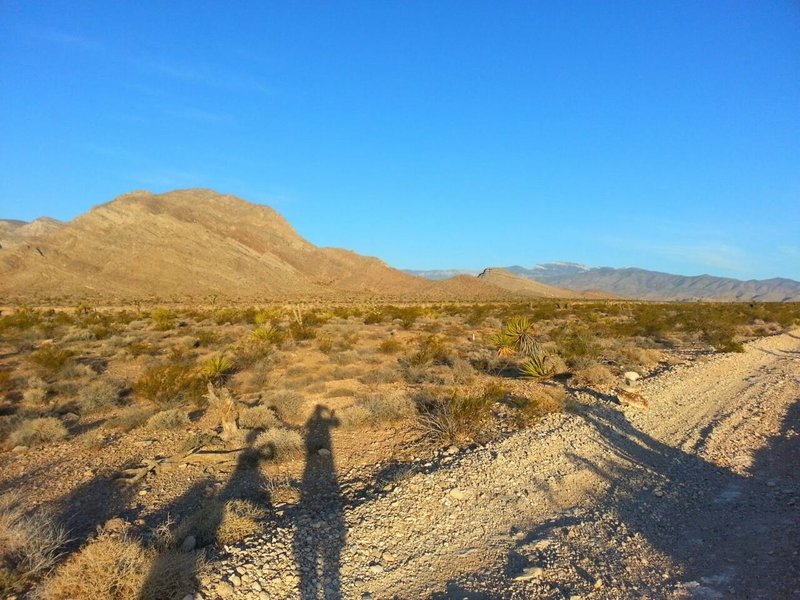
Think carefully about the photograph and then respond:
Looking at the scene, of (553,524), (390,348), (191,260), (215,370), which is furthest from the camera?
(191,260)

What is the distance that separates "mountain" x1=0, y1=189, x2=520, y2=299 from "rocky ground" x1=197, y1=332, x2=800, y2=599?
62599mm

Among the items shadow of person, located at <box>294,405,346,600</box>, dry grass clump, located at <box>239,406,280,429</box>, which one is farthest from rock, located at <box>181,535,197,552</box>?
dry grass clump, located at <box>239,406,280,429</box>

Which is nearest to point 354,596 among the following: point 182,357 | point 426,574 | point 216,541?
point 426,574

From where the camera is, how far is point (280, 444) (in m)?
8.45

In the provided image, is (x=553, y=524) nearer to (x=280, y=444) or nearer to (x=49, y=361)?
(x=280, y=444)

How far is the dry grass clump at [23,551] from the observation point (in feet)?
14.7

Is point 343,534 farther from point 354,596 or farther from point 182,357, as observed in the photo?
point 182,357

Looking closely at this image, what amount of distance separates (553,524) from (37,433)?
8776 millimetres

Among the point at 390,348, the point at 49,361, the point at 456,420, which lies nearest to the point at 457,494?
the point at 456,420

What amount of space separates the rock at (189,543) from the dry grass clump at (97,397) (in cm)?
721

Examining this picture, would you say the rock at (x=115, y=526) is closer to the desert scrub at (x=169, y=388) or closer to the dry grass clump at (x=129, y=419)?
the dry grass clump at (x=129, y=419)

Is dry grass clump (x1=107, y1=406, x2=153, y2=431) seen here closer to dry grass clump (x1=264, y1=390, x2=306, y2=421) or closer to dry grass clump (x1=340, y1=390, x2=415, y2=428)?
dry grass clump (x1=264, y1=390, x2=306, y2=421)

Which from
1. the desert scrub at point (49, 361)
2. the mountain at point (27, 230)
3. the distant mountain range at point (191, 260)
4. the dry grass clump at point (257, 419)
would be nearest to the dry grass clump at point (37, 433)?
the dry grass clump at point (257, 419)

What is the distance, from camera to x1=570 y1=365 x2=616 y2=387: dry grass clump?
13.0 m
